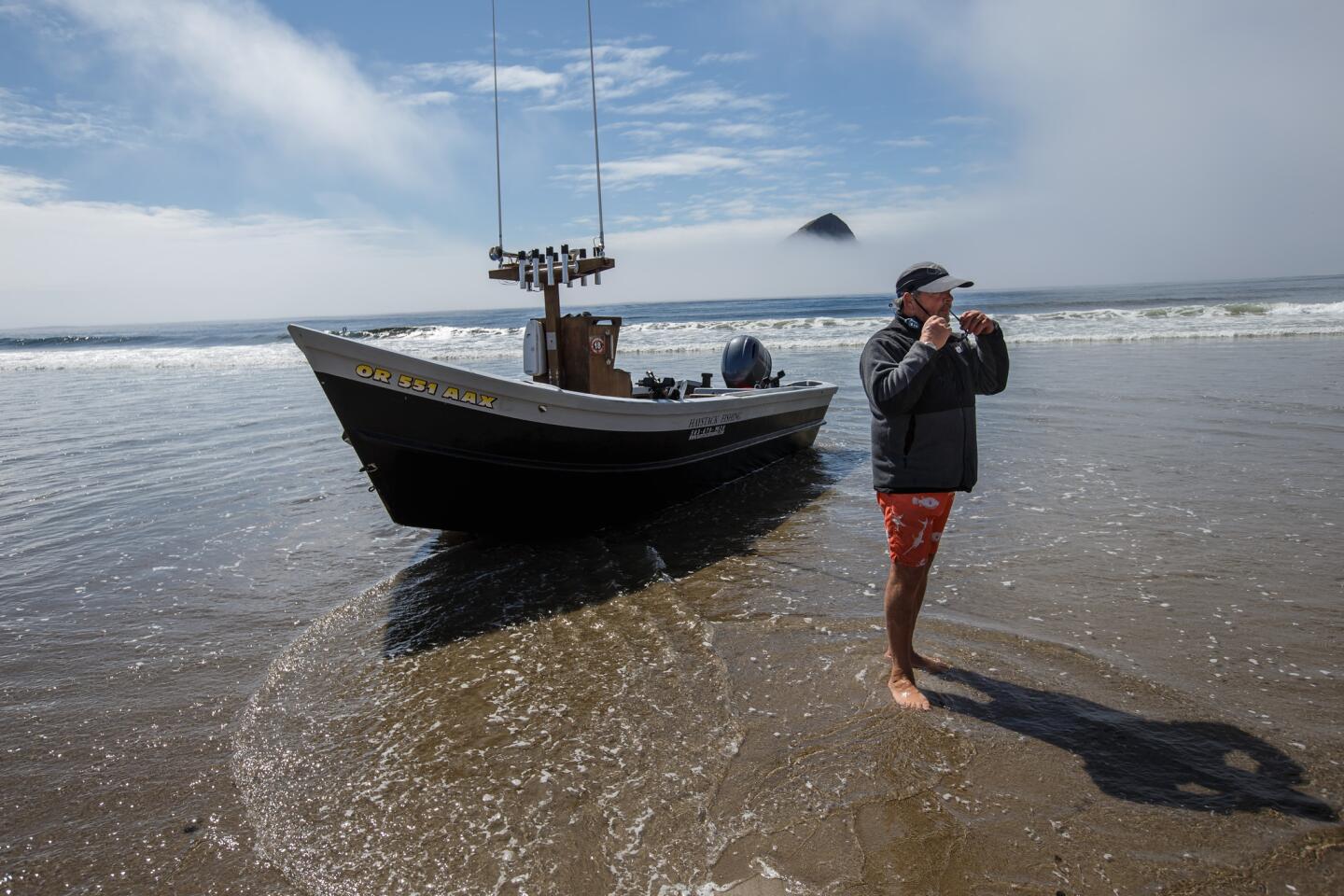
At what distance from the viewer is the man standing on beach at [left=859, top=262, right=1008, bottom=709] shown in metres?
3.36

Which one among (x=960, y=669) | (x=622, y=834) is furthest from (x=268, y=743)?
(x=960, y=669)

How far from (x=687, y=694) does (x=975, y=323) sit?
226 centimetres

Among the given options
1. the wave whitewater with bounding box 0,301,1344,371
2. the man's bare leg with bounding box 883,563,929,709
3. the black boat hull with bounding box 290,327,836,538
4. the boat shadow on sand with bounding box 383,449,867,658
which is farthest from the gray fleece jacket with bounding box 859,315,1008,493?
the wave whitewater with bounding box 0,301,1344,371

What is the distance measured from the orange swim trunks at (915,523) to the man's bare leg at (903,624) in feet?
0.23

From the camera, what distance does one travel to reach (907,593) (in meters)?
3.59

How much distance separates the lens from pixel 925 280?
3535mm

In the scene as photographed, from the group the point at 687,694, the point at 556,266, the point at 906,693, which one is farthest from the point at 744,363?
the point at 906,693

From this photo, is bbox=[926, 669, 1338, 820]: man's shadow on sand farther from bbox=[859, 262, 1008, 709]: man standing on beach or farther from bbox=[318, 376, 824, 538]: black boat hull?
bbox=[318, 376, 824, 538]: black boat hull

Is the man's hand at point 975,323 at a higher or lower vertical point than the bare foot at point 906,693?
higher

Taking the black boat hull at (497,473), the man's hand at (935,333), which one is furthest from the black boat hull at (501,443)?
the man's hand at (935,333)

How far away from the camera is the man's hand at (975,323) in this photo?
3535 mm

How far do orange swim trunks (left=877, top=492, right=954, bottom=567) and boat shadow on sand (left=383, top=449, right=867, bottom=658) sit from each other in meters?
2.41

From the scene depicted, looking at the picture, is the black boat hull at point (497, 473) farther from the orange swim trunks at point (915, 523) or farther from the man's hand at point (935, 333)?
the man's hand at point (935, 333)

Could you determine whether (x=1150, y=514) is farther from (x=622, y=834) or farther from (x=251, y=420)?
(x=251, y=420)
